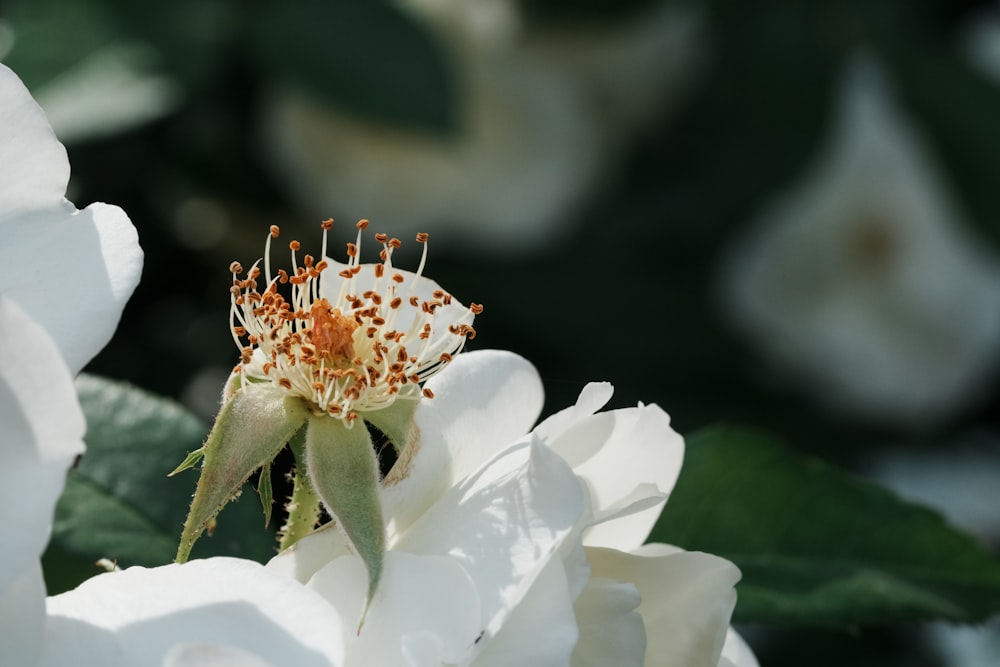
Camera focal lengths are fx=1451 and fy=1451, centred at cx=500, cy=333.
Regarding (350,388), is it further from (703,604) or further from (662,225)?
(662,225)

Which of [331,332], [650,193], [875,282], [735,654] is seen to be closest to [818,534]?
[735,654]

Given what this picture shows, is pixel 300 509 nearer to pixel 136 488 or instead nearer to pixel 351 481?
pixel 351 481

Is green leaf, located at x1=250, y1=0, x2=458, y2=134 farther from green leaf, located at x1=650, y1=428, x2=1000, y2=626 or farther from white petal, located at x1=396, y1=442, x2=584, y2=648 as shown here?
white petal, located at x1=396, y1=442, x2=584, y2=648

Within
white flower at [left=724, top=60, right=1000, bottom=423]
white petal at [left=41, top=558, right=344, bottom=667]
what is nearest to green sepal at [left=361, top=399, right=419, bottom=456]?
white petal at [left=41, top=558, right=344, bottom=667]

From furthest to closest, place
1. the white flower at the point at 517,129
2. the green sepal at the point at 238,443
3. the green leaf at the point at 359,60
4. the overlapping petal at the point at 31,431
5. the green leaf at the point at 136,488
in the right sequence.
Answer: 1. the white flower at the point at 517,129
2. the green leaf at the point at 359,60
3. the green leaf at the point at 136,488
4. the green sepal at the point at 238,443
5. the overlapping petal at the point at 31,431

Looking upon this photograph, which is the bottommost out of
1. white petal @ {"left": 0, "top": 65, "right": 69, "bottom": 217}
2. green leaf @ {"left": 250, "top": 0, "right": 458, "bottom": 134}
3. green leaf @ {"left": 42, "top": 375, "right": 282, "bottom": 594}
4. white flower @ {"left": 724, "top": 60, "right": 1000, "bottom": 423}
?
white flower @ {"left": 724, "top": 60, "right": 1000, "bottom": 423}

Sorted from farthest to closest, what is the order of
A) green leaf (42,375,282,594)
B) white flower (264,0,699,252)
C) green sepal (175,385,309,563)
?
1. white flower (264,0,699,252)
2. green leaf (42,375,282,594)
3. green sepal (175,385,309,563)

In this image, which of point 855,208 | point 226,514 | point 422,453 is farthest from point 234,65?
point 422,453

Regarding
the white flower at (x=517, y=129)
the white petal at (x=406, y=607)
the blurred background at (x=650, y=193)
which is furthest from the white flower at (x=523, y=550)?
the white flower at (x=517, y=129)

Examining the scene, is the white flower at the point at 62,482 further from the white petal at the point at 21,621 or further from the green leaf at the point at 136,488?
the green leaf at the point at 136,488
